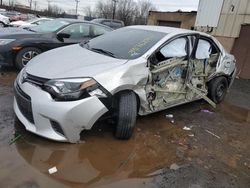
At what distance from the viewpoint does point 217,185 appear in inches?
125

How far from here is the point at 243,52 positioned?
1084cm

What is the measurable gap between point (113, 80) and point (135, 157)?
1038 millimetres

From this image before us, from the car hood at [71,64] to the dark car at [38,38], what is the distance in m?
2.29

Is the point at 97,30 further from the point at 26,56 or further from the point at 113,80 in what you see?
the point at 113,80

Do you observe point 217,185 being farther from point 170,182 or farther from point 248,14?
point 248,14

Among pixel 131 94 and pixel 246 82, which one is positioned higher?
pixel 131 94

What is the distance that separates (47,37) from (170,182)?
494 centimetres

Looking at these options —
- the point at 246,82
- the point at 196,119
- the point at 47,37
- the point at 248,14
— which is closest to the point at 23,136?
the point at 196,119

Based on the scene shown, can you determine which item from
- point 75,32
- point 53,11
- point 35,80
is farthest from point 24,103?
point 53,11

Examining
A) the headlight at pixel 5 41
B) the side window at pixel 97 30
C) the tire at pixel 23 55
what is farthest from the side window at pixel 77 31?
the headlight at pixel 5 41

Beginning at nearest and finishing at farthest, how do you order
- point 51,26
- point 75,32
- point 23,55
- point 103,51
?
point 103,51 < point 23,55 < point 75,32 < point 51,26

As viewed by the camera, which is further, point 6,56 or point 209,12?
point 209,12

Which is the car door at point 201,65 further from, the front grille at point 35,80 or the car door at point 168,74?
the front grille at point 35,80

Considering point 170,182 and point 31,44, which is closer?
point 170,182
